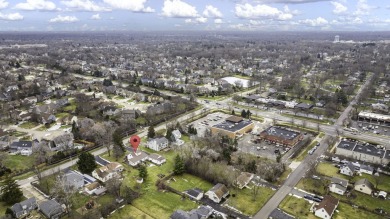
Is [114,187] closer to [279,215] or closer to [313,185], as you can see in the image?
[279,215]

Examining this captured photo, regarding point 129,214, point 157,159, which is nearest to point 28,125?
point 157,159

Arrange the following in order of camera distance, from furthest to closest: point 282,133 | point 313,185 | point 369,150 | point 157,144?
point 282,133 < point 157,144 < point 369,150 < point 313,185

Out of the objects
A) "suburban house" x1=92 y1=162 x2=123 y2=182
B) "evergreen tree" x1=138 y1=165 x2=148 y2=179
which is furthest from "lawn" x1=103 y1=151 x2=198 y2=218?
"suburban house" x1=92 y1=162 x2=123 y2=182

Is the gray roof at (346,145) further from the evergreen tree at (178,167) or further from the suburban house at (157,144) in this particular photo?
the suburban house at (157,144)

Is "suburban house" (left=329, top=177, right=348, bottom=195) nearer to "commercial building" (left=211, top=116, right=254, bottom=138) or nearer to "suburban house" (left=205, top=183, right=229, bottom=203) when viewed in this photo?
"suburban house" (left=205, top=183, right=229, bottom=203)

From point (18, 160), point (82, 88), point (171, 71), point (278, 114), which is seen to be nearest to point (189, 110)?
point (278, 114)

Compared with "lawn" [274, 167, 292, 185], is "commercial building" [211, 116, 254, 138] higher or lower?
higher

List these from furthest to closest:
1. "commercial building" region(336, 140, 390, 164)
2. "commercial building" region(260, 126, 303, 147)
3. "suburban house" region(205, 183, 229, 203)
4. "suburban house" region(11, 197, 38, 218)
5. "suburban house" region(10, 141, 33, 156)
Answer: "commercial building" region(260, 126, 303, 147)
"suburban house" region(10, 141, 33, 156)
"commercial building" region(336, 140, 390, 164)
"suburban house" region(205, 183, 229, 203)
"suburban house" region(11, 197, 38, 218)
